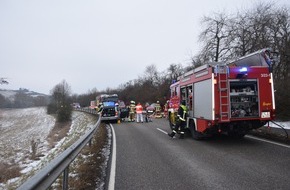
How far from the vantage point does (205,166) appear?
8398mm

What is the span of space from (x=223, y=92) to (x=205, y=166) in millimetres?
3785

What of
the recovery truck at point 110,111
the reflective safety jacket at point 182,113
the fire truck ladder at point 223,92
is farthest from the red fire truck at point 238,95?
the recovery truck at point 110,111

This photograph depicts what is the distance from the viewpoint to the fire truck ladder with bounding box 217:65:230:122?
1143 cm

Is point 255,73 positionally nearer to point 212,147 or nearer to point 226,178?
point 212,147

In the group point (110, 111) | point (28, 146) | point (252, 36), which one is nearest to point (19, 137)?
point (110, 111)

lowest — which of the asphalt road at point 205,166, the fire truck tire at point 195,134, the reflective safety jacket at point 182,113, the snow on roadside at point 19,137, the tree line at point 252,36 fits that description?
the snow on roadside at point 19,137

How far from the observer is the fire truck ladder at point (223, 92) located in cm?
1143

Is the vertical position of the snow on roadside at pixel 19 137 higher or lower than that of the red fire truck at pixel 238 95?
lower

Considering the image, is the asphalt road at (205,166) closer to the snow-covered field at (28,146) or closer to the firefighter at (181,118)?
the firefighter at (181,118)

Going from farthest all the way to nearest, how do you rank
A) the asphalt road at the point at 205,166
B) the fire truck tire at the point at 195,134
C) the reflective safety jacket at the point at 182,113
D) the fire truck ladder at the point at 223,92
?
the reflective safety jacket at the point at 182,113, the fire truck tire at the point at 195,134, the fire truck ladder at the point at 223,92, the asphalt road at the point at 205,166

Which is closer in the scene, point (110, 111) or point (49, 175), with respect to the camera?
point (49, 175)

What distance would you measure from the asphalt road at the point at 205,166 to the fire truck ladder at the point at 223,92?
1.07 meters

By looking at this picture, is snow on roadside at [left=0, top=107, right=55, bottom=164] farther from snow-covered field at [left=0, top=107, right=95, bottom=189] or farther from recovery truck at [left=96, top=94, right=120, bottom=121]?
recovery truck at [left=96, top=94, right=120, bottom=121]

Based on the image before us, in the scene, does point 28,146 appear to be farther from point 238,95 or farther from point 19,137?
point 238,95
